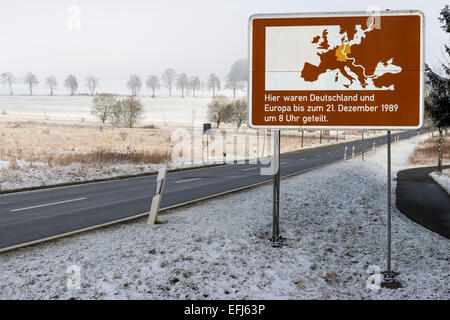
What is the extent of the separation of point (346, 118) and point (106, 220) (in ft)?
20.1

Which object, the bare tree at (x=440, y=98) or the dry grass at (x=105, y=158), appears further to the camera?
the dry grass at (x=105, y=158)

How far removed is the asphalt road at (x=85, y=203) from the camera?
30.2 ft

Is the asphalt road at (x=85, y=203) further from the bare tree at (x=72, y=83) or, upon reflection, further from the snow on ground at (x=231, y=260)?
the bare tree at (x=72, y=83)

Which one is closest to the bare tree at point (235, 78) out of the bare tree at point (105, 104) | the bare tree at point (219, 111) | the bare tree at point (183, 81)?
the bare tree at point (183, 81)

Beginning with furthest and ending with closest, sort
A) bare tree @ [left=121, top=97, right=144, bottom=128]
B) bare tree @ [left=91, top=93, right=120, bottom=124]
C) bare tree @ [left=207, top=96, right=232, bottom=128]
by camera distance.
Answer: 1. bare tree @ [left=207, top=96, right=232, bottom=128]
2. bare tree @ [left=91, top=93, right=120, bottom=124]
3. bare tree @ [left=121, top=97, right=144, bottom=128]

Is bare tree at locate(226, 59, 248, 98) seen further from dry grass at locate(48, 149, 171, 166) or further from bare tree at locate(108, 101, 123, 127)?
dry grass at locate(48, 149, 171, 166)

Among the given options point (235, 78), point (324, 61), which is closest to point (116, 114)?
point (324, 61)

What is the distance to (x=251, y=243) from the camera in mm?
7738

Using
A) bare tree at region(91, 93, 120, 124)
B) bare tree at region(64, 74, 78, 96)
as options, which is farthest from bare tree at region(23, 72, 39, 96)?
bare tree at region(91, 93, 120, 124)

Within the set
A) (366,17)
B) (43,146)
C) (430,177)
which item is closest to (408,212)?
(366,17)

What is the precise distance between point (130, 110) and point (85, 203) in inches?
2270

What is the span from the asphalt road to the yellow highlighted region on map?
6378mm

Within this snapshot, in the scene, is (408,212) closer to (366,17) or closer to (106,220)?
(366,17)

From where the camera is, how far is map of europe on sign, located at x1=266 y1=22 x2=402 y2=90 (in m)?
7.11
